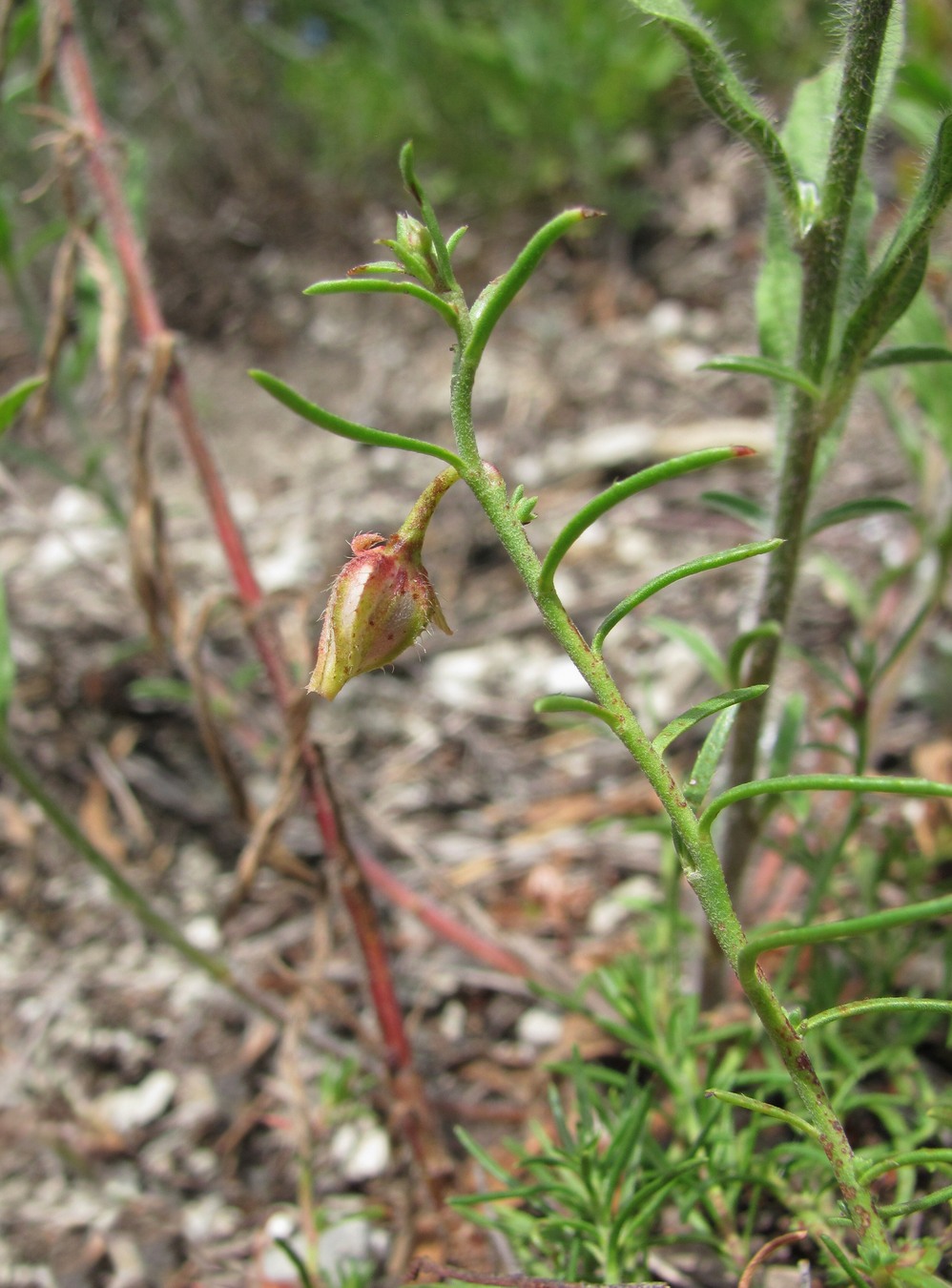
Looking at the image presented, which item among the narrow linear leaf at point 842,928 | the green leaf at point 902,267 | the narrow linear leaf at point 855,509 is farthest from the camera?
the narrow linear leaf at point 855,509

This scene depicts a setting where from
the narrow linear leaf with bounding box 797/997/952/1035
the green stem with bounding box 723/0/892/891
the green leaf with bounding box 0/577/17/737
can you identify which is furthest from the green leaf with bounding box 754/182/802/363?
the green leaf with bounding box 0/577/17/737

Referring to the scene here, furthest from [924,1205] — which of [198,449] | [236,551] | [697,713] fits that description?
[198,449]

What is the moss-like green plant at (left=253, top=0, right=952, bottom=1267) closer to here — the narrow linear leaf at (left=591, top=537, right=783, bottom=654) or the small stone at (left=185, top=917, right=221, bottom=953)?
the narrow linear leaf at (left=591, top=537, right=783, bottom=654)

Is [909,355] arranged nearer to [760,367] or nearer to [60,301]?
[760,367]

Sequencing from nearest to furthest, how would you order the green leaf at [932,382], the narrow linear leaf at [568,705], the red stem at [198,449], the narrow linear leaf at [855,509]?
the narrow linear leaf at [568,705] < the narrow linear leaf at [855,509] < the red stem at [198,449] < the green leaf at [932,382]

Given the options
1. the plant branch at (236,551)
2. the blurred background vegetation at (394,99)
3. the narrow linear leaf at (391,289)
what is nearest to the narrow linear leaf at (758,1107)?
the narrow linear leaf at (391,289)

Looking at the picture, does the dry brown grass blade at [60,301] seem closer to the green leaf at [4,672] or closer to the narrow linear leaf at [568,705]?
the green leaf at [4,672]

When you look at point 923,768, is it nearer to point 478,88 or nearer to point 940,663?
point 940,663
